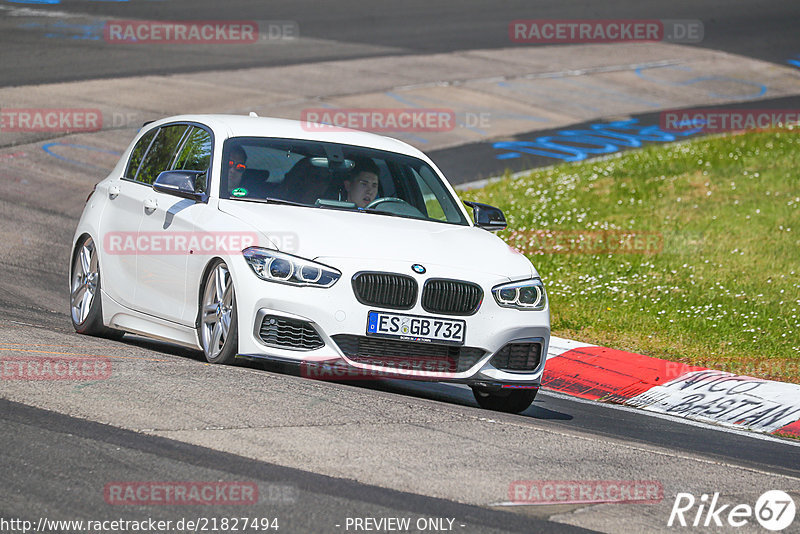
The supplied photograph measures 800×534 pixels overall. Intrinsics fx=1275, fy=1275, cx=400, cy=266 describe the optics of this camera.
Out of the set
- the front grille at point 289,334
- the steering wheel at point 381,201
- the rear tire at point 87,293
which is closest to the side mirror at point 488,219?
the steering wheel at point 381,201

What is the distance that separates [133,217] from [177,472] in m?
3.93

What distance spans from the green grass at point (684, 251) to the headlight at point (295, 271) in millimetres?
4152

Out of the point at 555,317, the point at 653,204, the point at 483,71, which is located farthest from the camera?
the point at 483,71

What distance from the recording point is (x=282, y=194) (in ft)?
27.6

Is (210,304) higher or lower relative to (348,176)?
lower

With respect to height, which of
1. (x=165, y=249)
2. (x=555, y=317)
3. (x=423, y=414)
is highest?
(x=165, y=249)

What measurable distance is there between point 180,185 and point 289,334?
4.70ft

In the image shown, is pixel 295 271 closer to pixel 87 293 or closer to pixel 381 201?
pixel 381 201

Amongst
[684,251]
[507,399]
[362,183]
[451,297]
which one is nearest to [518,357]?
[507,399]

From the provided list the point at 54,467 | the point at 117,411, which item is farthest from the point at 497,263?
the point at 54,467

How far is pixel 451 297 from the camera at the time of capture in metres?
7.64

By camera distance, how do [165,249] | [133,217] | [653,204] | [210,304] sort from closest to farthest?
[210,304], [165,249], [133,217], [653,204]

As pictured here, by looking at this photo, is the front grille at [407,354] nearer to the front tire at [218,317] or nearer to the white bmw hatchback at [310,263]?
the white bmw hatchback at [310,263]

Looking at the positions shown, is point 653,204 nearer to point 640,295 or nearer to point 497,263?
point 640,295
